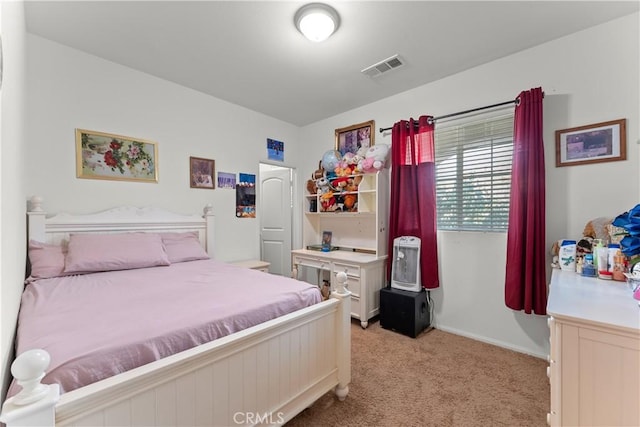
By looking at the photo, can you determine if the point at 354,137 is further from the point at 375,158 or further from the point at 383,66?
the point at 383,66

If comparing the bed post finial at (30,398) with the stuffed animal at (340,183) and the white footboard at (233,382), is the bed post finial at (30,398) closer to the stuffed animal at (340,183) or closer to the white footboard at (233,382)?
the white footboard at (233,382)

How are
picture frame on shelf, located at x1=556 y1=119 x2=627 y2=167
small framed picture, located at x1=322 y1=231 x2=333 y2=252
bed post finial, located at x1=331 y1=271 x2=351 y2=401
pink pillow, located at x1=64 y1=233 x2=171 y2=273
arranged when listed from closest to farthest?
bed post finial, located at x1=331 y1=271 x2=351 y2=401 < picture frame on shelf, located at x1=556 y1=119 x2=627 y2=167 < pink pillow, located at x1=64 y1=233 x2=171 y2=273 < small framed picture, located at x1=322 y1=231 x2=333 y2=252

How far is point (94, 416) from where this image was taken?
0.84 metres

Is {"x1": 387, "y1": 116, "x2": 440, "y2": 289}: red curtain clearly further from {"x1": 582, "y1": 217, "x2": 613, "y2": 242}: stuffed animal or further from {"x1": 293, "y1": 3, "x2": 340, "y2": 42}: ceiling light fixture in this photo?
{"x1": 293, "y1": 3, "x2": 340, "y2": 42}: ceiling light fixture

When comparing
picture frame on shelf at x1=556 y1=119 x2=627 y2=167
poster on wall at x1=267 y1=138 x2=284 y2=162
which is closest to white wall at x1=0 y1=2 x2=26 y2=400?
poster on wall at x1=267 y1=138 x2=284 y2=162

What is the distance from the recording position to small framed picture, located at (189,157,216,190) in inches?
120

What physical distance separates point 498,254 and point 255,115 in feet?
10.6

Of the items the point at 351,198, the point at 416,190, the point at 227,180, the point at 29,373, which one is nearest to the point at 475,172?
the point at 416,190

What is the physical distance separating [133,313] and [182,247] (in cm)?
148

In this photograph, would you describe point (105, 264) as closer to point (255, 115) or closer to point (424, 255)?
point (255, 115)

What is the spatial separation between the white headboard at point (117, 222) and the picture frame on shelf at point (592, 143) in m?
3.36

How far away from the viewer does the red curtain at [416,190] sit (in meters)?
2.71

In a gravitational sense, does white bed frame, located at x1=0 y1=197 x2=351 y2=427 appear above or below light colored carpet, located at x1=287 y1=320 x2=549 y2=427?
above

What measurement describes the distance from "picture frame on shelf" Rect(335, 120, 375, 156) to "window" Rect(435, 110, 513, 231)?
0.81 metres
